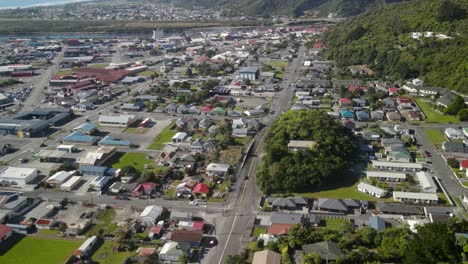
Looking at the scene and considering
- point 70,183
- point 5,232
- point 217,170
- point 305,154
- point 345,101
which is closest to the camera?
point 5,232

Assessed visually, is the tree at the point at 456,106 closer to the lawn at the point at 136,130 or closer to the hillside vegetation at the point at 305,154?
the hillside vegetation at the point at 305,154

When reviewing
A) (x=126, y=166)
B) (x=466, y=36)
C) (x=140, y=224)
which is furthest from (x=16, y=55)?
(x=466, y=36)

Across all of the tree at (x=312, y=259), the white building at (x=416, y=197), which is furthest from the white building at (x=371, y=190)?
the tree at (x=312, y=259)

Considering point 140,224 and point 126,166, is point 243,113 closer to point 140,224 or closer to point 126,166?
point 126,166

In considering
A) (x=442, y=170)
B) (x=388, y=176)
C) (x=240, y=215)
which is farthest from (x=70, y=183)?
(x=442, y=170)

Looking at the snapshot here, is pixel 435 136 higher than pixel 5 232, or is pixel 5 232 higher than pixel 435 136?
pixel 435 136

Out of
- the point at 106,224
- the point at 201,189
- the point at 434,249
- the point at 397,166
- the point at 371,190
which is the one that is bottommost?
the point at 106,224

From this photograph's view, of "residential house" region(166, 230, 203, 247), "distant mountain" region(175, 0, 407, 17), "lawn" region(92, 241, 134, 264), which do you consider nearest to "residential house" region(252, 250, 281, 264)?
"residential house" region(166, 230, 203, 247)

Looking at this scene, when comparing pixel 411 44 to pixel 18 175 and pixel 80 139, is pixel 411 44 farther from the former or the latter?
pixel 18 175
